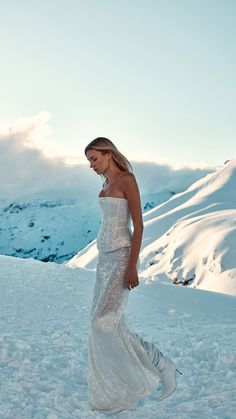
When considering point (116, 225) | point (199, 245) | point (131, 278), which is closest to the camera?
point (131, 278)

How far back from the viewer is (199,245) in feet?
167

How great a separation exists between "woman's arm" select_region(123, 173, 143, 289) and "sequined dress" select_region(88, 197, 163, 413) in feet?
0.28

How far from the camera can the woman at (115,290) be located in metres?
4.57

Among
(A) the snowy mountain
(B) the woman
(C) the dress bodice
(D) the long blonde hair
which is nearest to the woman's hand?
(B) the woman

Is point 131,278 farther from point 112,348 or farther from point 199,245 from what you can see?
point 199,245

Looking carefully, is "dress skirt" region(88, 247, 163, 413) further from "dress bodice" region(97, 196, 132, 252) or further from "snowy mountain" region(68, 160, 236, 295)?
"snowy mountain" region(68, 160, 236, 295)

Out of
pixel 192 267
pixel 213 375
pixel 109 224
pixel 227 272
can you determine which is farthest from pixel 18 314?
pixel 192 267

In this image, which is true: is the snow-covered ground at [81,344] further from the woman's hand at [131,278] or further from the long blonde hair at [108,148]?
the long blonde hair at [108,148]

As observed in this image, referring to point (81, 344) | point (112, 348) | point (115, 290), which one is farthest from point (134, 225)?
point (81, 344)

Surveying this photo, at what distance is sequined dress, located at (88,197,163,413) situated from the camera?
4.58 meters

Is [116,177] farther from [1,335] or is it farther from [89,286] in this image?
[89,286]

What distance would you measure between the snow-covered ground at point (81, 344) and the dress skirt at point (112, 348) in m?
0.17

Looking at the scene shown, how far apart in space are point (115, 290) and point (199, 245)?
47.0m

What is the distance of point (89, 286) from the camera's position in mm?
11672
